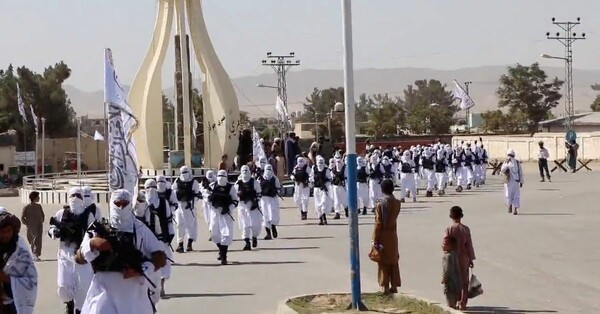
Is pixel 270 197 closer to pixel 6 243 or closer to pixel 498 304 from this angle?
pixel 498 304

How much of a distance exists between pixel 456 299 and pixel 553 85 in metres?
95.6

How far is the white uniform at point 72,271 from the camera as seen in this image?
11.3m

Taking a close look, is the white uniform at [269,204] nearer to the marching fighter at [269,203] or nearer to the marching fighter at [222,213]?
the marching fighter at [269,203]

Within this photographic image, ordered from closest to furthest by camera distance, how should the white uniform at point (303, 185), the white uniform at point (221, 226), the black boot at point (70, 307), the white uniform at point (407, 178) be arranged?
the black boot at point (70, 307) → the white uniform at point (221, 226) → the white uniform at point (303, 185) → the white uniform at point (407, 178)

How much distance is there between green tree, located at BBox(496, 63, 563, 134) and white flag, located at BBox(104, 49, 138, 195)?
304ft

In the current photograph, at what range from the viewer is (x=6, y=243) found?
317 inches

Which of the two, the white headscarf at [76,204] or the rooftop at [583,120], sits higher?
the rooftop at [583,120]

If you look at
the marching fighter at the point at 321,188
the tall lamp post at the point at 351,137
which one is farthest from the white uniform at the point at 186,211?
the tall lamp post at the point at 351,137

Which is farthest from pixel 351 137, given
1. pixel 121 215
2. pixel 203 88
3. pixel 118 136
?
pixel 203 88

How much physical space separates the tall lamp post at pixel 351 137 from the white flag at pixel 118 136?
2419 millimetres

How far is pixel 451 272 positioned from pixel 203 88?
3738 cm

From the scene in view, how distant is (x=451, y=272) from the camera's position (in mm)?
11648

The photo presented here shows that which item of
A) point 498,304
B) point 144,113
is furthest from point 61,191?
point 498,304

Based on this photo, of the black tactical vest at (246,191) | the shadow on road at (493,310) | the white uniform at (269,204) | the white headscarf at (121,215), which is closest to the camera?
the white headscarf at (121,215)
